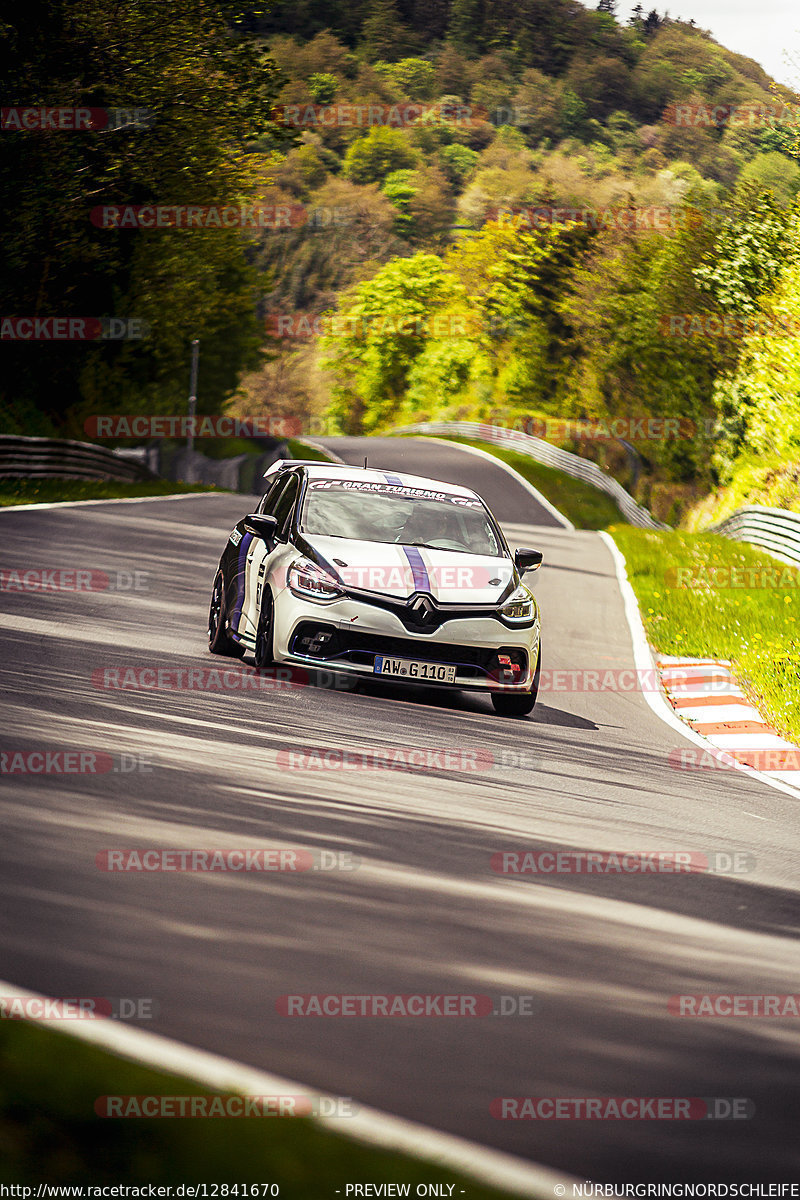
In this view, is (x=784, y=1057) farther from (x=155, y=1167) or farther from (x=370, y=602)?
(x=370, y=602)

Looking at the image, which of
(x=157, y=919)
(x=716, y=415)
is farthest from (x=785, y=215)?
(x=157, y=919)

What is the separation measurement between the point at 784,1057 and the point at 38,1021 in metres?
2.16

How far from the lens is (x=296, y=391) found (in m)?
145
